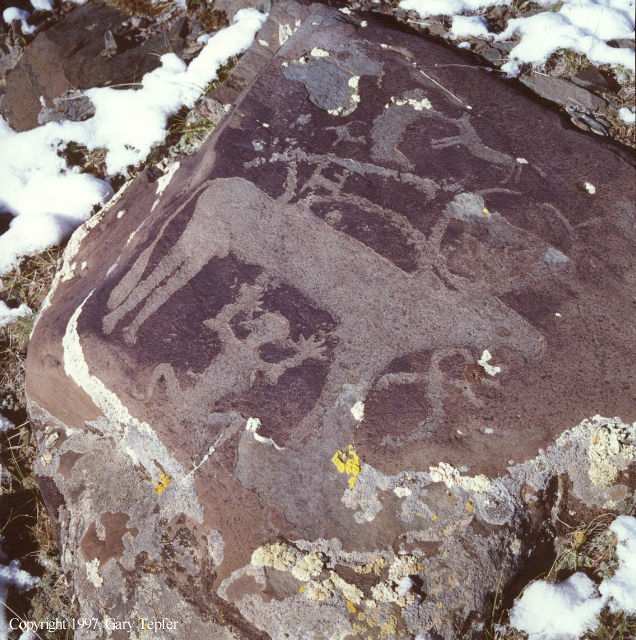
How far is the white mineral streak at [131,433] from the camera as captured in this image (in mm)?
1517

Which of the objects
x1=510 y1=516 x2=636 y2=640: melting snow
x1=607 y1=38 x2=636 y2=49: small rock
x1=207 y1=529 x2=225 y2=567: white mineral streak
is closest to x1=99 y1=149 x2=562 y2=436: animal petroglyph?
x1=207 y1=529 x2=225 y2=567: white mineral streak

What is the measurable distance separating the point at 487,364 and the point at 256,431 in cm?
68

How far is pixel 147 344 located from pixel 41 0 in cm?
268

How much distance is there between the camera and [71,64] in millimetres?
2793

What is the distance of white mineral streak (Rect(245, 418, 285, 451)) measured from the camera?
1455 millimetres

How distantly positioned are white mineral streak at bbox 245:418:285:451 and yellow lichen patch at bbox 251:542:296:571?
10.3 inches

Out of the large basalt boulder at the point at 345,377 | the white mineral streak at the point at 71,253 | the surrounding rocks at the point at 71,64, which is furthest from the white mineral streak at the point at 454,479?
the surrounding rocks at the point at 71,64

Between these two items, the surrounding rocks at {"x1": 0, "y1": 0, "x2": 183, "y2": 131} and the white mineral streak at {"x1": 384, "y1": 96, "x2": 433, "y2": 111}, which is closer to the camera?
the white mineral streak at {"x1": 384, "y1": 96, "x2": 433, "y2": 111}

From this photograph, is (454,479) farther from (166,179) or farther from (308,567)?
(166,179)

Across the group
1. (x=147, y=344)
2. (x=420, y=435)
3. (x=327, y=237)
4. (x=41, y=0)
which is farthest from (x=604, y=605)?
(x=41, y=0)

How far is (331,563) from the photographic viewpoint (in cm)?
141

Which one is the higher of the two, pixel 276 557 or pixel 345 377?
pixel 345 377

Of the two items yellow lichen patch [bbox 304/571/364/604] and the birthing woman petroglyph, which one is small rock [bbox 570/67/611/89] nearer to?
the birthing woman petroglyph

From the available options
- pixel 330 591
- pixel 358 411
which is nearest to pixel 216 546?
pixel 330 591
